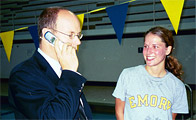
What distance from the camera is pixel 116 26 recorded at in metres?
3.12

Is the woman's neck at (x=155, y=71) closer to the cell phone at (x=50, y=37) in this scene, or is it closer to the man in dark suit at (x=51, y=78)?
the man in dark suit at (x=51, y=78)

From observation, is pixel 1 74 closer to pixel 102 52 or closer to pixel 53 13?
pixel 102 52

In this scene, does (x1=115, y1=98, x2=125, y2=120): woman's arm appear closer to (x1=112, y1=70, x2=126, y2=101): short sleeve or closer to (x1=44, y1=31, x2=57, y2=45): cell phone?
(x1=112, y1=70, x2=126, y2=101): short sleeve

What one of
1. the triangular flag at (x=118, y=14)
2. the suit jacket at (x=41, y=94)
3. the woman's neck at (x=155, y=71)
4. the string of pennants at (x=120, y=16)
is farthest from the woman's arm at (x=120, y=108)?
the triangular flag at (x=118, y=14)

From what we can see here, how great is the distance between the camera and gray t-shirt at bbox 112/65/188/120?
1.64m

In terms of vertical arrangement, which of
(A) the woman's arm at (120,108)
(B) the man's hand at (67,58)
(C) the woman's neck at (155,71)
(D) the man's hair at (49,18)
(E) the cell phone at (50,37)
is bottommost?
(A) the woman's arm at (120,108)

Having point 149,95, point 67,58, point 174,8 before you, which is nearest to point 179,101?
point 149,95

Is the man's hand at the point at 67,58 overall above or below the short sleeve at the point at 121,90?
above

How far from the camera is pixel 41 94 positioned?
2.93ft

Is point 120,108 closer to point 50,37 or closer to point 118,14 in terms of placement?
point 50,37

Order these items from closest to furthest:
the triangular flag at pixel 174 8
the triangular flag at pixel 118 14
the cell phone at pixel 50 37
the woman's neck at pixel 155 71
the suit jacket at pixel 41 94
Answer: the suit jacket at pixel 41 94
the cell phone at pixel 50 37
the woman's neck at pixel 155 71
the triangular flag at pixel 174 8
the triangular flag at pixel 118 14

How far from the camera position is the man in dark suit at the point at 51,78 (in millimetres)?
856

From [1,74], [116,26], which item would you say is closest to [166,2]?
[116,26]

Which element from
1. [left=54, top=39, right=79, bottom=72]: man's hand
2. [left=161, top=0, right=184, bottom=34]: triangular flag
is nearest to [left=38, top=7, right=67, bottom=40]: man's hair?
[left=54, top=39, right=79, bottom=72]: man's hand
